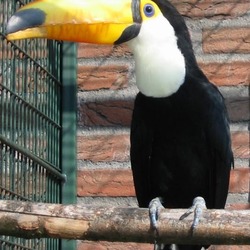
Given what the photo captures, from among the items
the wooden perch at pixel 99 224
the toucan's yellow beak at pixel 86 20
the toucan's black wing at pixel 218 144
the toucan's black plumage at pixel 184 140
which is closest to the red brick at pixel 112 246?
the toucan's black plumage at pixel 184 140

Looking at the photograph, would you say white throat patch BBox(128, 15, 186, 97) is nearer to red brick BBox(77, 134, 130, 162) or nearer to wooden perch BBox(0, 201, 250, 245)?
red brick BBox(77, 134, 130, 162)

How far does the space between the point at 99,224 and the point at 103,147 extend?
91 cm

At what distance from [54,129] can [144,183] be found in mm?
370

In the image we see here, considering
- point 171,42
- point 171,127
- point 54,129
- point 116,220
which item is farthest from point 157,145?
point 116,220

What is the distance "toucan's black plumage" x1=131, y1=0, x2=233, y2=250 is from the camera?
6.34ft

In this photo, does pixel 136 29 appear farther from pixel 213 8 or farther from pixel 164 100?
pixel 213 8

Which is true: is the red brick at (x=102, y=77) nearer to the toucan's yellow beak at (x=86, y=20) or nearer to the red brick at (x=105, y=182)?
the red brick at (x=105, y=182)

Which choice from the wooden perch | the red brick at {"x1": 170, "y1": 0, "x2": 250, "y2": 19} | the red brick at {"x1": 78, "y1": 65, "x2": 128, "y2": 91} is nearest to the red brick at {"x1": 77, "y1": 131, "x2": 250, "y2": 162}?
the red brick at {"x1": 78, "y1": 65, "x2": 128, "y2": 91}

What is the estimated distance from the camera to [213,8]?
229 centimetres

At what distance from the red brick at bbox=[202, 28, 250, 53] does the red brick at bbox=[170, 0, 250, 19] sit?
0.04 m

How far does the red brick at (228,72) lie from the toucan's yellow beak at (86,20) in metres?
0.40

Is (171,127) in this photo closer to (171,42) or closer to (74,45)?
(171,42)

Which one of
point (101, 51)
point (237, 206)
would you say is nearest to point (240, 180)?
point (237, 206)

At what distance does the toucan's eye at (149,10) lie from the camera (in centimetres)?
194
